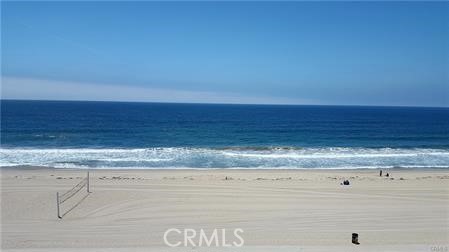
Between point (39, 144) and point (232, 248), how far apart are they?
105 feet

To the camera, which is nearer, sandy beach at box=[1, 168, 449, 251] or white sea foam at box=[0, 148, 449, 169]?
sandy beach at box=[1, 168, 449, 251]

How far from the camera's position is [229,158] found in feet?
106

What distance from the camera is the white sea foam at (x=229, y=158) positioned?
29.0 metres

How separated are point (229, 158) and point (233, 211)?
51.7 feet

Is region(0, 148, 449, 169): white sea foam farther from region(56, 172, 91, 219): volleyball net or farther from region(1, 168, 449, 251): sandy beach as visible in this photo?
region(56, 172, 91, 219): volleyball net

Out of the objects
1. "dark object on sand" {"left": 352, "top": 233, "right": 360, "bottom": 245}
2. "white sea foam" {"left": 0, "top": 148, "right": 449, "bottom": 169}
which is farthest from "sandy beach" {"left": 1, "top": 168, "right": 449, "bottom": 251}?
"white sea foam" {"left": 0, "top": 148, "right": 449, "bottom": 169}

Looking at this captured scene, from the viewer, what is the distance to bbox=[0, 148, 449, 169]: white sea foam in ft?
95.1

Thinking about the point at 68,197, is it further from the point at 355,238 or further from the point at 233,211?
the point at 355,238

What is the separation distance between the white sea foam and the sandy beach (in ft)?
14.9

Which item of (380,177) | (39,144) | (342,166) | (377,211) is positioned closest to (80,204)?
(377,211)

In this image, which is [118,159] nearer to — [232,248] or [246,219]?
[246,219]

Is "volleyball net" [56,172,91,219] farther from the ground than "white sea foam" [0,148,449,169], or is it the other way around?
"white sea foam" [0,148,449,169]

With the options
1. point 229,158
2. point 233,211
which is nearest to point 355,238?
point 233,211

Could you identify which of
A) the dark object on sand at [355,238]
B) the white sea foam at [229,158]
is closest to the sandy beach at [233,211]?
the dark object on sand at [355,238]
